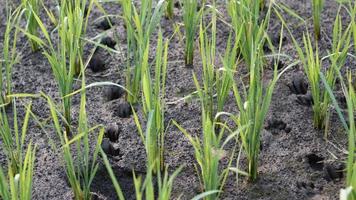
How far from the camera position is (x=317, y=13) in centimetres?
225

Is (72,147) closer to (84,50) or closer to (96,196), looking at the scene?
(96,196)

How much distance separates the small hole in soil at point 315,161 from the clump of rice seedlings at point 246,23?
13.2 inches

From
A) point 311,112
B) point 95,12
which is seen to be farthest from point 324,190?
point 95,12

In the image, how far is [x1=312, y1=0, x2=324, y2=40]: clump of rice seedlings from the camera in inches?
87.6

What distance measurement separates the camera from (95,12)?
2.53 m

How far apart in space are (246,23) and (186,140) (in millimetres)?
356

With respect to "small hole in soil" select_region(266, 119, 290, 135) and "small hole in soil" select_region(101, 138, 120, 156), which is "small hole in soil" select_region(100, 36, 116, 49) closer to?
"small hole in soil" select_region(101, 138, 120, 156)

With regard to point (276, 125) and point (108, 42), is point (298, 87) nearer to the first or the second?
point (276, 125)

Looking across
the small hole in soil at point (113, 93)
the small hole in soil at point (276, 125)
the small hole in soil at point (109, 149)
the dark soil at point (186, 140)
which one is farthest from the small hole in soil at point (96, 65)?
the small hole in soil at point (276, 125)

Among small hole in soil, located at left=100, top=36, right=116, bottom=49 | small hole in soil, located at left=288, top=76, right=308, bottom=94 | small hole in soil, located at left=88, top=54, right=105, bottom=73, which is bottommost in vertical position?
small hole in soil, located at left=288, top=76, right=308, bottom=94

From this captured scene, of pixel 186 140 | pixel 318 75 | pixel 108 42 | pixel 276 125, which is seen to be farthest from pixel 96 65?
pixel 318 75

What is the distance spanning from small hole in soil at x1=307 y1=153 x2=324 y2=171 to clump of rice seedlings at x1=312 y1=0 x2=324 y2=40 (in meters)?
0.54

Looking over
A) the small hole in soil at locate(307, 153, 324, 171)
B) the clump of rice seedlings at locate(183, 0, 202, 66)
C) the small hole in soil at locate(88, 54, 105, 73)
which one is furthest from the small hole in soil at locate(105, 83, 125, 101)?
the small hole in soil at locate(307, 153, 324, 171)

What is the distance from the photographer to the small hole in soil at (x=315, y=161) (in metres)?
1.87
